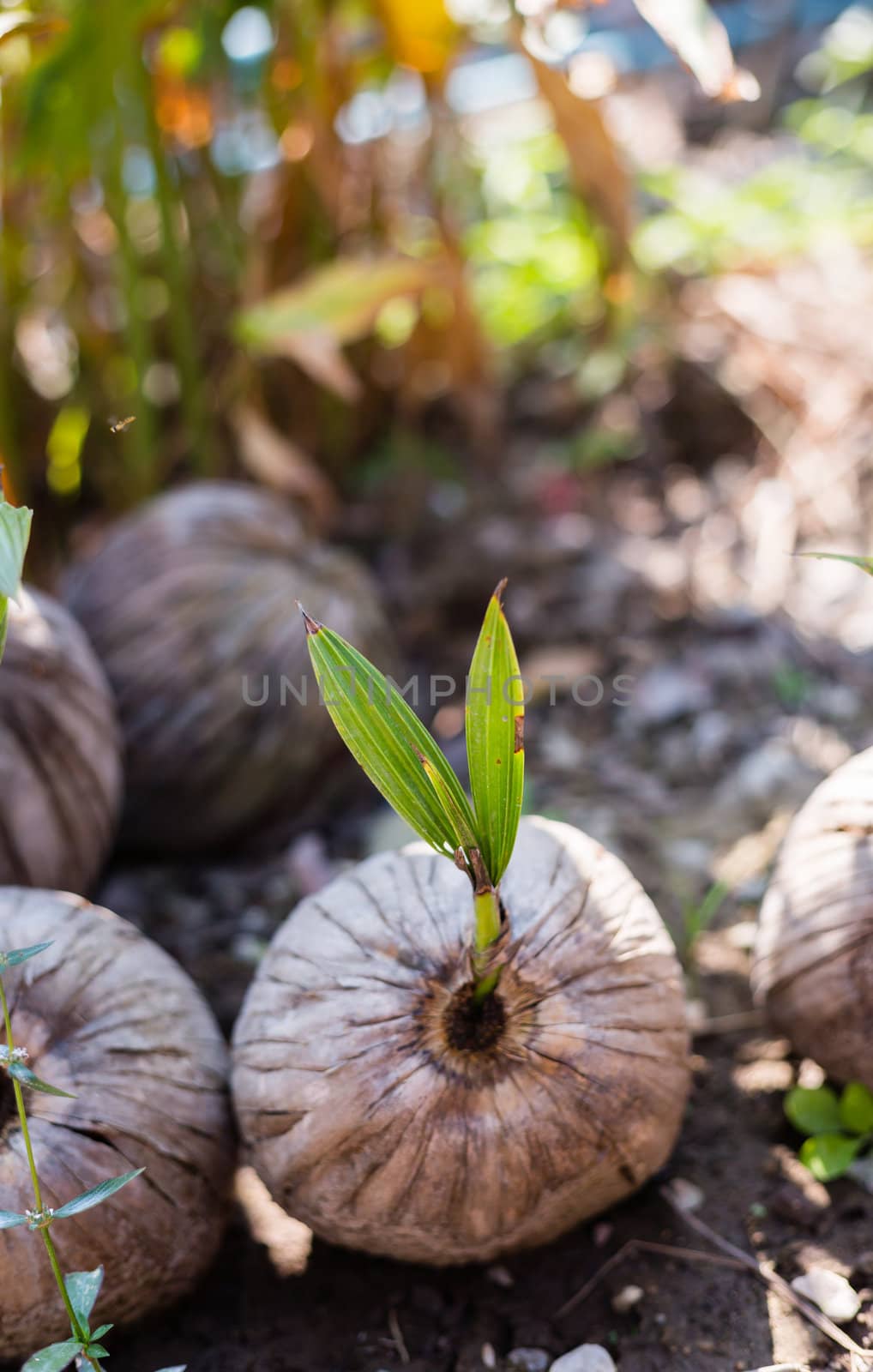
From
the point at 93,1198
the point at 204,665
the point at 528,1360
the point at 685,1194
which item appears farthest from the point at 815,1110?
the point at 204,665

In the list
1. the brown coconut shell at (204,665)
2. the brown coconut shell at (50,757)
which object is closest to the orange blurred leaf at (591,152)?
the brown coconut shell at (204,665)

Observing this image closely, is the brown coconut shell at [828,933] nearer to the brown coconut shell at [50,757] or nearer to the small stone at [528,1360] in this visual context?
the small stone at [528,1360]

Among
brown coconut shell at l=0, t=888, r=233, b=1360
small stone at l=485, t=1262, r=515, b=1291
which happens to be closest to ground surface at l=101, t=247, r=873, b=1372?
small stone at l=485, t=1262, r=515, b=1291

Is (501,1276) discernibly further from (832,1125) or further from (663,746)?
(663,746)

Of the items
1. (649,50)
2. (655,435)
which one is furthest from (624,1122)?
(649,50)

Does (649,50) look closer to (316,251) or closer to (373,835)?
(316,251)
